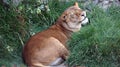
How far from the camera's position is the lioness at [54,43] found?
24.5ft

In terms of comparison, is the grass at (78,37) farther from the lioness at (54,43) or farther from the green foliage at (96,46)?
the lioness at (54,43)

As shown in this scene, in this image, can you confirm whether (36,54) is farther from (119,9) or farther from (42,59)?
(119,9)

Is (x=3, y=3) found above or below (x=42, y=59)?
above

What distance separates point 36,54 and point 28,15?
1.72m

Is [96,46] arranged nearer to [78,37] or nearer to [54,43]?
[78,37]

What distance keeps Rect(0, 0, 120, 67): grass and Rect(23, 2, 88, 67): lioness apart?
16cm

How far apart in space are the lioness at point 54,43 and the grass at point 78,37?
0.16m

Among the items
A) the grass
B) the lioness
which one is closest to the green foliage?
the grass

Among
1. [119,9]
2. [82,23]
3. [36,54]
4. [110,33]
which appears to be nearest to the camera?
[36,54]

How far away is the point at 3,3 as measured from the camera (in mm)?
8461

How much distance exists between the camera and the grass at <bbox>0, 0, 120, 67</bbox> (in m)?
7.53

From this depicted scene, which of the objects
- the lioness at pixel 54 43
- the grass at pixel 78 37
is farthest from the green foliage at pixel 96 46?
the lioness at pixel 54 43

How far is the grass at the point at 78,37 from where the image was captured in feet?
24.7

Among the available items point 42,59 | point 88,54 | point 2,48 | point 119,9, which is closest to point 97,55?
point 88,54
